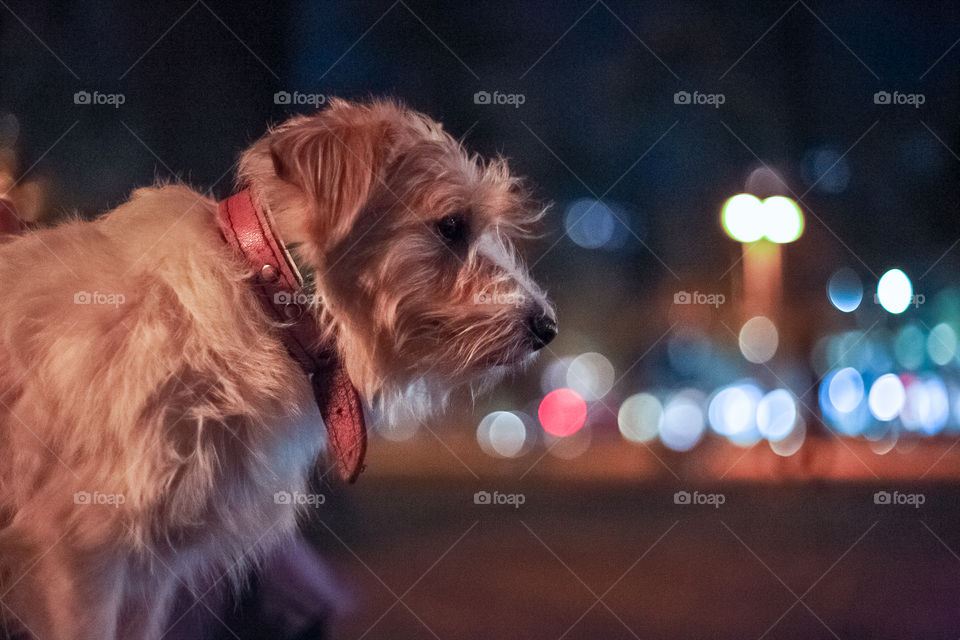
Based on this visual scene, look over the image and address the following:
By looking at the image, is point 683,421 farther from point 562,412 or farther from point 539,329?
point 539,329

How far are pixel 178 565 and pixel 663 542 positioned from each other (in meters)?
2.15

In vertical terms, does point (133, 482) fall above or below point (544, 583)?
above

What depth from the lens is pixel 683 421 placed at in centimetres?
461

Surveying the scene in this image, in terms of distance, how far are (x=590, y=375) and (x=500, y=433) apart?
21.2 inches

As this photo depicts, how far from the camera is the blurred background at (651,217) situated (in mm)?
2209

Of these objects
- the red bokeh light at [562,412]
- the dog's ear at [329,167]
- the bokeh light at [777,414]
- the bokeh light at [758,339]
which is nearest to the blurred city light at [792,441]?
the bokeh light at [777,414]

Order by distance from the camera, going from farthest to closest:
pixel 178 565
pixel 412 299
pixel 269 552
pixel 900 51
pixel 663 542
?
1. pixel 663 542
2. pixel 900 51
3. pixel 269 552
4. pixel 412 299
5. pixel 178 565

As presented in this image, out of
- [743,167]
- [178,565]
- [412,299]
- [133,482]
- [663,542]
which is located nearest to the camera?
[133,482]

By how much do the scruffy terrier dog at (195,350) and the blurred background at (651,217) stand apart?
549 mm

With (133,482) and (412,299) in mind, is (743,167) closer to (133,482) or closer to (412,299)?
(412,299)

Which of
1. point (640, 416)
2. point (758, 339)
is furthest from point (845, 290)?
point (640, 416)

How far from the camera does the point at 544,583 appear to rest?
2555 millimetres

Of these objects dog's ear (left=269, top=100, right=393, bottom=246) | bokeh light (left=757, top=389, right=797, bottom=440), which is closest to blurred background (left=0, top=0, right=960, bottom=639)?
bokeh light (left=757, top=389, right=797, bottom=440)

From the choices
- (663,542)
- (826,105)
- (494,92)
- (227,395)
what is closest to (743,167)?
(826,105)
